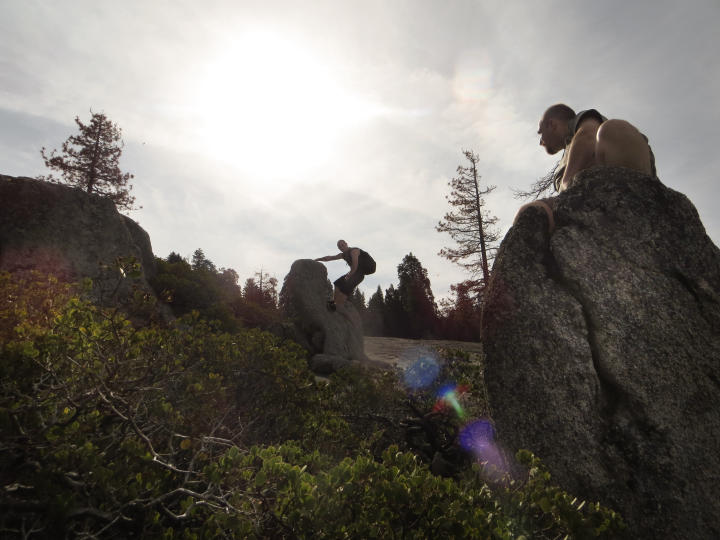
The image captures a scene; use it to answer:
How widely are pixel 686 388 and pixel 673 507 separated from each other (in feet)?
2.56

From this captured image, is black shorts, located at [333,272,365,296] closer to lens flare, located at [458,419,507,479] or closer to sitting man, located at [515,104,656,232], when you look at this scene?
lens flare, located at [458,419,507,479]

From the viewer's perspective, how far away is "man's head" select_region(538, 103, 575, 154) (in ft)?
11.9

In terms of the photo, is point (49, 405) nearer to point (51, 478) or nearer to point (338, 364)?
point (51, 478)

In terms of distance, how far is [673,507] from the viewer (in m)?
2.24

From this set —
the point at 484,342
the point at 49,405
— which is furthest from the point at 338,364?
the point at 49,405

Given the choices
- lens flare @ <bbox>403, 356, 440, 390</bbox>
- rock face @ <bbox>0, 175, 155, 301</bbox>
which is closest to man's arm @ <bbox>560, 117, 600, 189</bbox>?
lens flare @ <bbox>403, 356, 440, 390</bbox>

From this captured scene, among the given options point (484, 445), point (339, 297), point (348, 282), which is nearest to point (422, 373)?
point (484, 445)

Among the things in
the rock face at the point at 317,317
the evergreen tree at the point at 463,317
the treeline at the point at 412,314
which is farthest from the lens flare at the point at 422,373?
the treeline at the point at 412,314

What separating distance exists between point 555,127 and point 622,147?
2.43 feet

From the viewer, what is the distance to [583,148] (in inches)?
130

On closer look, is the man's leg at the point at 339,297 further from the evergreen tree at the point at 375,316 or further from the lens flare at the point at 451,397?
the evergreen tree at the point at 375,316

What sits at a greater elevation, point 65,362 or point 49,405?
point 65,362

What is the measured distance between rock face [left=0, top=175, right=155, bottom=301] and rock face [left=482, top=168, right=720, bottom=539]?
24.5 ft

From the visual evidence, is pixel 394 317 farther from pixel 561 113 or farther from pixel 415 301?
pixel 561 113
